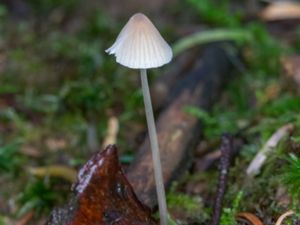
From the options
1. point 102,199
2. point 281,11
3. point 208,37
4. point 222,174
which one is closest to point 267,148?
point 222,174

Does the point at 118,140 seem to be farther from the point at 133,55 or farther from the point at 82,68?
the point at 133,55

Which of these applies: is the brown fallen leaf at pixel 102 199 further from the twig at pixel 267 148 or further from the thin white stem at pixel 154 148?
the twig at pixel 267 148

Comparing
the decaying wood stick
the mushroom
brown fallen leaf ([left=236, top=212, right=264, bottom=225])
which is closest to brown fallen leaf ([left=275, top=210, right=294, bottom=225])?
brown fallen leaf ([left=236, top=212, right=264, bottom=225])

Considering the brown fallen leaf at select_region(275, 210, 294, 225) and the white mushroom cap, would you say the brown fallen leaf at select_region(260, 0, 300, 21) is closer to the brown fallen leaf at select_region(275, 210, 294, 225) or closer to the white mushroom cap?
the brown fallen leaf at select_region(275, 210, 294, 225)

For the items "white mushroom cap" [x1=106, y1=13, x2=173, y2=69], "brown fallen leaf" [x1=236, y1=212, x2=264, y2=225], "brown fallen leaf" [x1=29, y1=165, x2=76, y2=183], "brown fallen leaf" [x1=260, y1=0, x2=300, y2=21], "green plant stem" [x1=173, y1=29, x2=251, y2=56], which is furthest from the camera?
"brown fallen leaf" [x1=260, y1=0, x2=300, y2=21]

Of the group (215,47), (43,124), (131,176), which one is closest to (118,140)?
(43,124)

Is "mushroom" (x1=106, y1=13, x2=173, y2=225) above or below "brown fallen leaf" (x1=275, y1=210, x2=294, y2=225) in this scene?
above
